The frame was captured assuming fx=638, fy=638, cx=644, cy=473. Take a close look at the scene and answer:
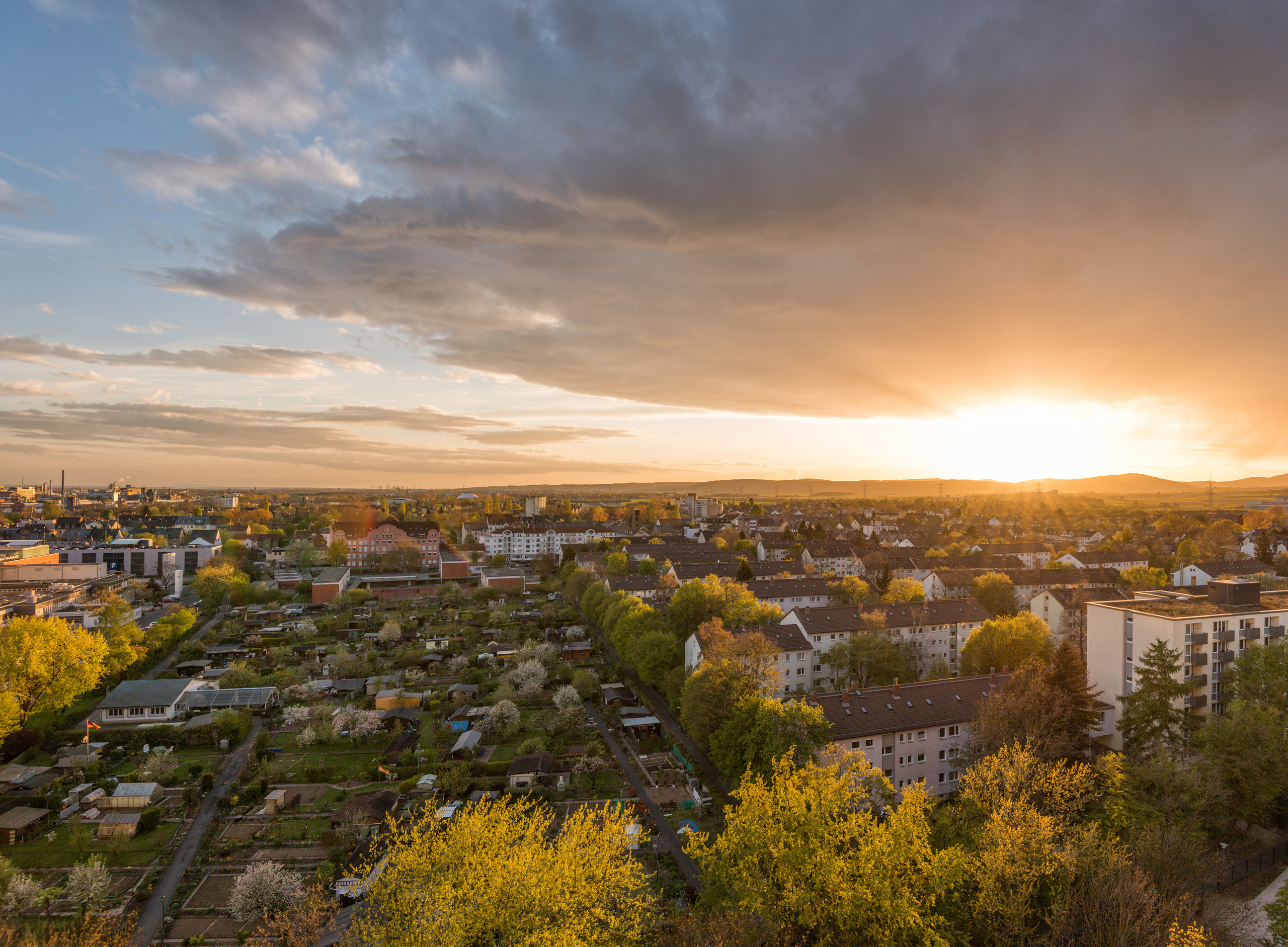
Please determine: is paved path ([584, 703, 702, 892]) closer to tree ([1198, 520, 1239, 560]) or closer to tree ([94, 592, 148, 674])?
tree ([94, 592, 148, 674])

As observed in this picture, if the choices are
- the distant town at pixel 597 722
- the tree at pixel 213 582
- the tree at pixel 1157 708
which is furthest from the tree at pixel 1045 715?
the tree at pixel 213 582

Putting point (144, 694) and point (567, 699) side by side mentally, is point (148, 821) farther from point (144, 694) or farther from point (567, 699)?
point (567, 699)

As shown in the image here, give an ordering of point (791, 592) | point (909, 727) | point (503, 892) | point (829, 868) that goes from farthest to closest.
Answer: point (791, 592)
point (909, 727)
point (829, 868)
point (503, 892)

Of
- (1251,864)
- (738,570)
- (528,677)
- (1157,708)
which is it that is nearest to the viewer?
(1251,864)

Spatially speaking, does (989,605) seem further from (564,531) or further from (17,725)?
(564,531)

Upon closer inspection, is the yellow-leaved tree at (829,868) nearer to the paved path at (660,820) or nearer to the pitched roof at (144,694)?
the paved path at (660,820)

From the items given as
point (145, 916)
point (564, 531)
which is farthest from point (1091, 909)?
point (564, 531)

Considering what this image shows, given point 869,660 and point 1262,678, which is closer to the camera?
point 1262,678

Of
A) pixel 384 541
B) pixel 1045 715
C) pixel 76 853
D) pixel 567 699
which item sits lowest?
pixel 76 853

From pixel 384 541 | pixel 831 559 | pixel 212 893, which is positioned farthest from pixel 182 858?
pixel 384 541
